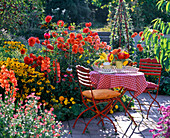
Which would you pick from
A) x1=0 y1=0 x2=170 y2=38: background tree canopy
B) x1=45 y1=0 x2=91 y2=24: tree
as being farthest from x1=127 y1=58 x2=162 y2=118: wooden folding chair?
x1=45 y1=0 x2=91 y2=24: tree

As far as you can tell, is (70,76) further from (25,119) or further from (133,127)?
(25,119)

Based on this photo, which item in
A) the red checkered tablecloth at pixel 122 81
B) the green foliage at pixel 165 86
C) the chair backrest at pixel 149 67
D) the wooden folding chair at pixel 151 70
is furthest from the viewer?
the green foliage at pixel 165 86

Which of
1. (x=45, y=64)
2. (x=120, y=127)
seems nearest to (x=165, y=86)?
(x=120, y=127)

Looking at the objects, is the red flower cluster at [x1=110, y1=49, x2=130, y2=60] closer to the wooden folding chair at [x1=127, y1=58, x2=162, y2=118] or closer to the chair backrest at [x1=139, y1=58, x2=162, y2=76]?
the wooden folding chair at [x1=127, y1=58, x2=162, y2=118]

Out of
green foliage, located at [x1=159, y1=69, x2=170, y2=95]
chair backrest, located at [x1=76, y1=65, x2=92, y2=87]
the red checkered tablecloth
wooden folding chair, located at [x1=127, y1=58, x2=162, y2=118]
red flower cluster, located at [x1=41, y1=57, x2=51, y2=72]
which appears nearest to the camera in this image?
chair backrest, located at [x1=76, y1=65, x2=92, y2=87]

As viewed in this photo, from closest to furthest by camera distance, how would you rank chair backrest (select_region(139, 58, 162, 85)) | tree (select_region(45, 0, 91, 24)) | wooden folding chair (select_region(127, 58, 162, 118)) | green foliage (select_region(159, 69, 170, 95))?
wooden folding chair (select_region(127, 58, 162, 118)) < chair backrest (select_region(139, 58, 162, 85)) < green foliage (select_region(159, 69, 170, 95)) < tree (select_region(45, 0, 91, 24))

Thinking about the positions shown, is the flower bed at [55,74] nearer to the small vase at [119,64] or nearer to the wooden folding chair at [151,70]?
the wooden folding chair at [151,70]

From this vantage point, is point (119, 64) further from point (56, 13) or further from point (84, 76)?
point (56, 13)

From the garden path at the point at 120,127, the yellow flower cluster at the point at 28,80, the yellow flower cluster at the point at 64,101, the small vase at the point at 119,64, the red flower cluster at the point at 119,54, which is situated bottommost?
the garden path at the point at 120,127

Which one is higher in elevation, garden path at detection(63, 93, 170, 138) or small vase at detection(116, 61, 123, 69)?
small vase at detection(116, 61, 123, 69)

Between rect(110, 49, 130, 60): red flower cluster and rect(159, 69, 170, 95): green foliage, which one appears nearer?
rect(110, 49, 130, 60): red flower cluster

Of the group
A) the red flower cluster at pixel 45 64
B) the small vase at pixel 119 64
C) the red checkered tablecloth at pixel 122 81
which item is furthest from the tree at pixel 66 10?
the red checkered tablecloth at pixel 122 81

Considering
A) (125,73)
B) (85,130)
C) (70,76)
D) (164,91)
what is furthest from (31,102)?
(164,91)

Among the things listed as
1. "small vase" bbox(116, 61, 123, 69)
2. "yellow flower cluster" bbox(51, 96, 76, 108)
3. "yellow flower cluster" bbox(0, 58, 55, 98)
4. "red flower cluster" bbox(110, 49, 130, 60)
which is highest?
"red flower cluster" bbox(110, 49, 130, 60)
